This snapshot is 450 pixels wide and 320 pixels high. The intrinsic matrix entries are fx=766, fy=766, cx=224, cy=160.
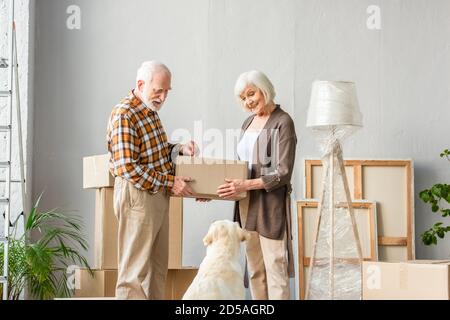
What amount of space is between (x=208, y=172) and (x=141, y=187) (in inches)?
18.5

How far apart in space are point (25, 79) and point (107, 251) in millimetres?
1404

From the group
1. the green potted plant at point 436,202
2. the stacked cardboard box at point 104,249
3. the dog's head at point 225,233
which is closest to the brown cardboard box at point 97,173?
the stacked cardboard box at point 104,249

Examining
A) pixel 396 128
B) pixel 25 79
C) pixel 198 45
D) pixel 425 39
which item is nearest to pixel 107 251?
pixel 25 79

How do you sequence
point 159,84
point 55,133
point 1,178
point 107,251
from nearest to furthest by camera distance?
point 159,84 < point 107,251 < point 1,178 < point 55,133

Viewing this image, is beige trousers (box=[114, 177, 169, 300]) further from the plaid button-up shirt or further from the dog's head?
the dog's head

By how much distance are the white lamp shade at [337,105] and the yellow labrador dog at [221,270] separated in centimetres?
121

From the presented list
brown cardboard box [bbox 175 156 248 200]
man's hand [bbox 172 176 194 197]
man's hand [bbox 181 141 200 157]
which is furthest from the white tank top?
man's hand [bbox 172 176 194 197]

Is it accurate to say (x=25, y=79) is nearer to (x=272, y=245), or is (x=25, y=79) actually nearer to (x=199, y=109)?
(x=199, y=109)

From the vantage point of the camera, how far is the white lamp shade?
4.40 m

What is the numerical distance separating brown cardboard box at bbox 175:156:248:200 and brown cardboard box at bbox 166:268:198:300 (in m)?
0.74

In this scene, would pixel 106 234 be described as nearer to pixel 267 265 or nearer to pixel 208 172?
pixel 208 172

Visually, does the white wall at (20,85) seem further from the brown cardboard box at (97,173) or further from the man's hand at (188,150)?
the man's hand at (188,150)

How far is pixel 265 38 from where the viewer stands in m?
5.57

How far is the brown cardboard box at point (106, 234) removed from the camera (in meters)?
4.44
